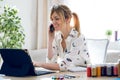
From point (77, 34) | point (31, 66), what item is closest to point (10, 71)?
point (31, 66)

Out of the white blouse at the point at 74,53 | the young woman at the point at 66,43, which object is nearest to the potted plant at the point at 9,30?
the young woman at the point at 66,43

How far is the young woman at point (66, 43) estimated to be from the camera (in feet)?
7.39

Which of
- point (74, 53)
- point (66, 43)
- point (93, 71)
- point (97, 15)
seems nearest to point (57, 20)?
point (66, 43)

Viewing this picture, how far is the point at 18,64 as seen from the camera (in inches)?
81.0

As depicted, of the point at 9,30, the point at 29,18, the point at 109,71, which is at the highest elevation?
the point at 29,18

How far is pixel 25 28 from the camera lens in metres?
4.30

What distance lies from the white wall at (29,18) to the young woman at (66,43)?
1.67m

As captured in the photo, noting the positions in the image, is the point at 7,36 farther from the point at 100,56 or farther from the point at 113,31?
the point at 113,31

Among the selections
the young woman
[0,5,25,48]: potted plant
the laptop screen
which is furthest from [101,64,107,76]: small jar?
[0,5,25,48]: potted plant

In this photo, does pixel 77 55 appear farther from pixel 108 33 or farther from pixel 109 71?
pixel 108 33

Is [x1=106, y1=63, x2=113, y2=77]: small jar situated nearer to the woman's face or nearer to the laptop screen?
the laptop screen

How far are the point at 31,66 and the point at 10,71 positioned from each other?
0.19m

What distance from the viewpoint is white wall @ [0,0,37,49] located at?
421 cm

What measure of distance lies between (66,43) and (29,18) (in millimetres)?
2007
